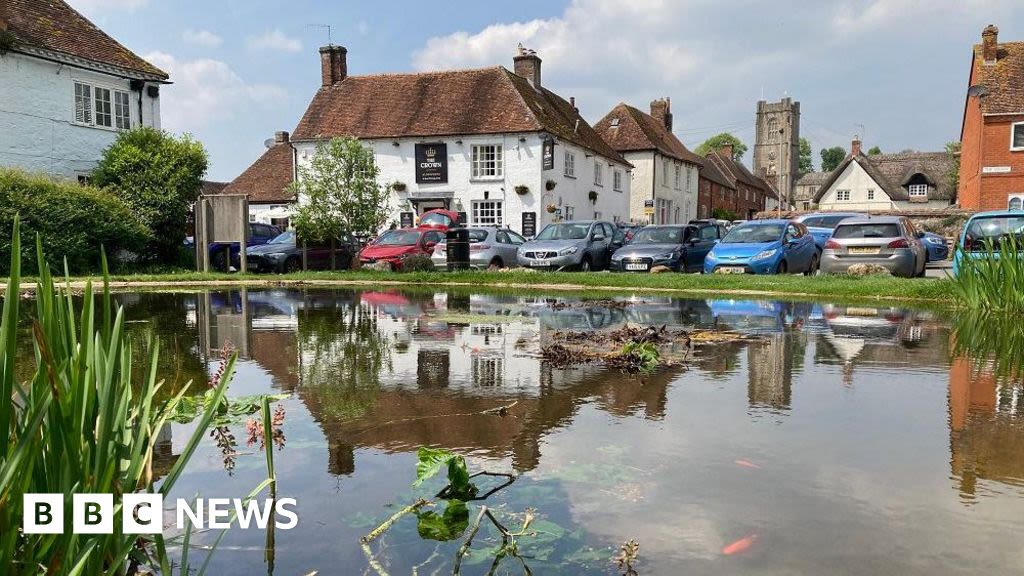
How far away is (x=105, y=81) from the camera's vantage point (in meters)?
25.5

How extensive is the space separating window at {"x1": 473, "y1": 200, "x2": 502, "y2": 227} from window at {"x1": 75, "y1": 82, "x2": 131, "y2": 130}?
15460mm

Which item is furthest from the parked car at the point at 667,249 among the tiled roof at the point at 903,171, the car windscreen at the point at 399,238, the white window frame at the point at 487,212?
the tiled roof at the point at 903,171

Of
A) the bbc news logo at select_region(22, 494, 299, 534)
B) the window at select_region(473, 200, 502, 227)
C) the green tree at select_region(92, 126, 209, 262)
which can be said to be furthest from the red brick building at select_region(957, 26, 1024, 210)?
the bbc news logo at select_region(22, 494, 299, 534)

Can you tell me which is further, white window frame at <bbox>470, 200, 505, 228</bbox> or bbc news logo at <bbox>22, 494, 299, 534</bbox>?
white window frame at <bbox>470, 200, 505, 228</bbox>

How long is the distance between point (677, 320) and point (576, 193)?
28.9 meters

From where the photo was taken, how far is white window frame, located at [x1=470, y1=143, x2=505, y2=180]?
3531 cm

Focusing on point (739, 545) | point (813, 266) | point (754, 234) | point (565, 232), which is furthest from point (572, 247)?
point (739, 545)

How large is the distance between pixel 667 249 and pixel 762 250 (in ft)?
8.66

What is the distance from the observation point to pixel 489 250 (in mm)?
22969

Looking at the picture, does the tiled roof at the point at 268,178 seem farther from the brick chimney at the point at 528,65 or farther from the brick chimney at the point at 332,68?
the brick chimney at the point at 528,65

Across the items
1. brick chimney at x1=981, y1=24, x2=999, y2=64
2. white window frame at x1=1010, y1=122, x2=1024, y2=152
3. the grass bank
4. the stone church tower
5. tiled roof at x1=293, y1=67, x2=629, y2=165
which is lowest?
the grass bank

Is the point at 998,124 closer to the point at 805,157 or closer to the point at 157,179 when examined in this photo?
the point at 157,179

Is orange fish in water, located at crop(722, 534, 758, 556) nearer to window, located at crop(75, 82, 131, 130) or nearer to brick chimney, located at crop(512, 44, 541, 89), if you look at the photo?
window, located at crop(75, 82, 131, 130)

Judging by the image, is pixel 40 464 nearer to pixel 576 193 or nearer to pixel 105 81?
pixel 105 81
